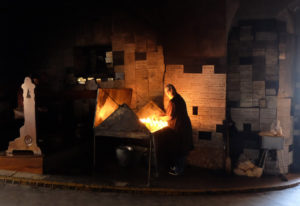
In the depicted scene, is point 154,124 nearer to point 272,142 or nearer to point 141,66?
point 141,66

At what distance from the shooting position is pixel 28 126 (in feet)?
19.9

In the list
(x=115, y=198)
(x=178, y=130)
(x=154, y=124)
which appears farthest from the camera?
(x=154, y=124)

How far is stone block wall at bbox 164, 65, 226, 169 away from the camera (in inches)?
276

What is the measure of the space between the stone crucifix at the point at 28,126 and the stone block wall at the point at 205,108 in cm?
380

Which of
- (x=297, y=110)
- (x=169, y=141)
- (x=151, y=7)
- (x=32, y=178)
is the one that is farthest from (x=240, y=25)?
(x=32, y=178)

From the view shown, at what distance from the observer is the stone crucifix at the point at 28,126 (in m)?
5.95

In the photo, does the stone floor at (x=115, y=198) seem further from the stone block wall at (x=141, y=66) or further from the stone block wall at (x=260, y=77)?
the stone block wall at (x=141, y=66)

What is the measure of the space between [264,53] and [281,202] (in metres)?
4.05

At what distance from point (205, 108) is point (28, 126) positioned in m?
4.64

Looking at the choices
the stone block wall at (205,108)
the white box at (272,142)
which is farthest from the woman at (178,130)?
the white box at (272,142)

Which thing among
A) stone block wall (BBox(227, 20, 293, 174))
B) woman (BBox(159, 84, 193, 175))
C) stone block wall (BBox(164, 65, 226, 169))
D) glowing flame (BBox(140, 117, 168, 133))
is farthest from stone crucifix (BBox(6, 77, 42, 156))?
stone block wall (BBox(227, 20, 293, 174))

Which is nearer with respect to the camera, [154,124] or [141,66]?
[154,124]

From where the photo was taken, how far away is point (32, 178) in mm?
5891

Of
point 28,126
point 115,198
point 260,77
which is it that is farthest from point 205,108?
point 28,126
